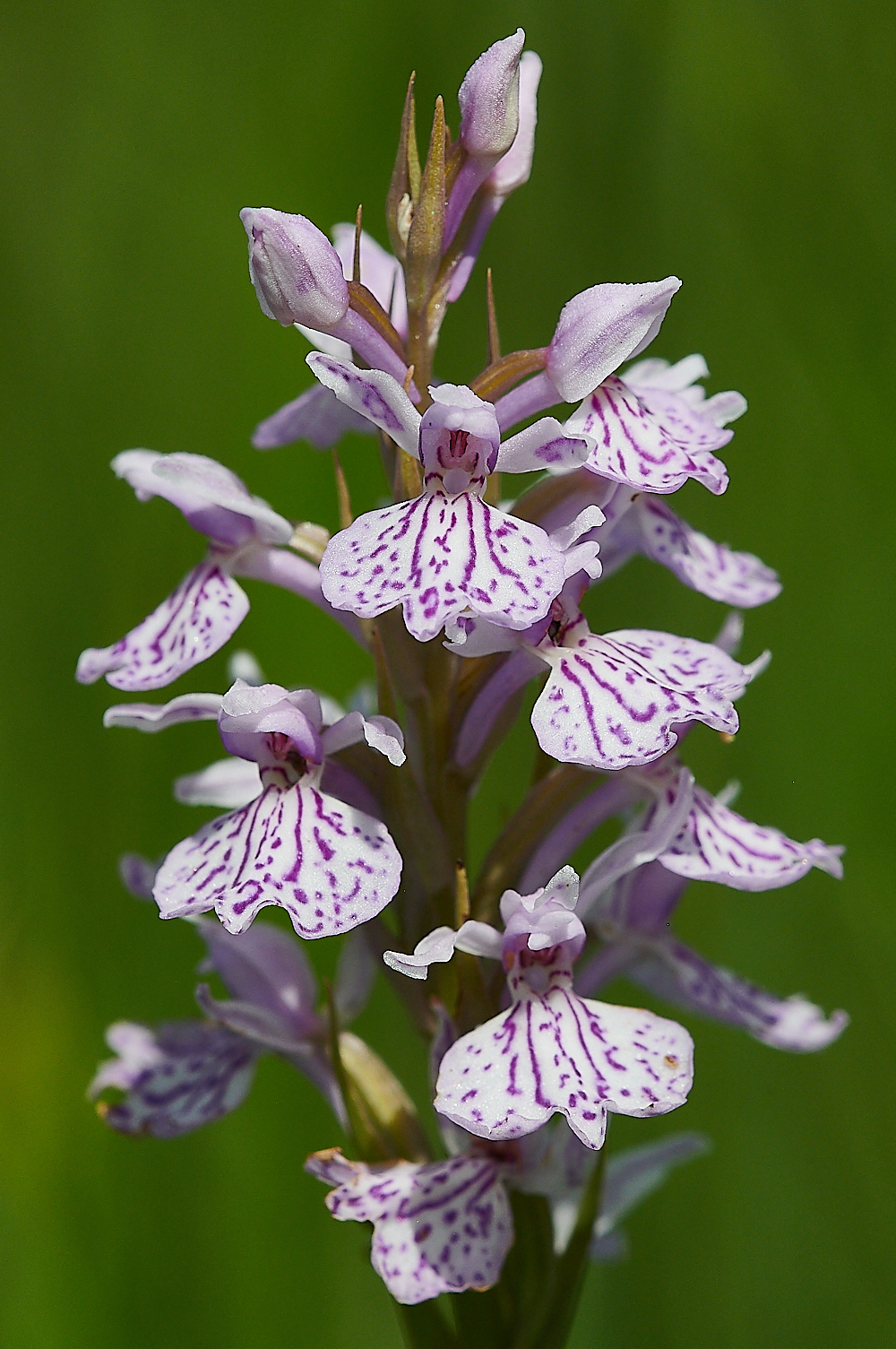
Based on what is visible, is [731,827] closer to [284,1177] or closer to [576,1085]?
[576,1085]

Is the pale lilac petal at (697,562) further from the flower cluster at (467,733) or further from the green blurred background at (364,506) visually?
the green blurred background at (364,506)

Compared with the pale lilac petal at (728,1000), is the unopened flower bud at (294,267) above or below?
above

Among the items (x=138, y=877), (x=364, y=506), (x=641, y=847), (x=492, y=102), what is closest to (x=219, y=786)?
(x=138, y=877)

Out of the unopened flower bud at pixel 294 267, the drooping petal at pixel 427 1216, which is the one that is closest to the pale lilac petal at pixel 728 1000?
the drooping petal at pixel 427 1216

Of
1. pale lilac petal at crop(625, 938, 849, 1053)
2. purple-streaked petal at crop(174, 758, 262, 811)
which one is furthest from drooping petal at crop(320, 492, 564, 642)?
pale lilac petal at crop(625, 938, 849, 1053)

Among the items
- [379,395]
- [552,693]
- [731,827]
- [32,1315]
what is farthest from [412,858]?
[32,1315]

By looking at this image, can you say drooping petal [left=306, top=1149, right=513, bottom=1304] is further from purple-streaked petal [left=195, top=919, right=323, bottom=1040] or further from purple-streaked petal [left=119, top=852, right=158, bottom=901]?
purple-streaked petal [left=119, top=852, right=158, bottom=901]

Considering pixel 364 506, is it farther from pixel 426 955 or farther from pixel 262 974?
pixel 426 955
